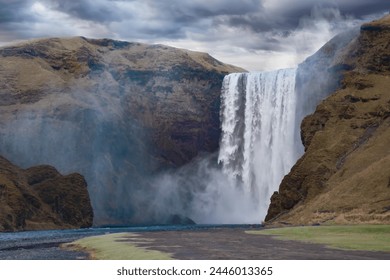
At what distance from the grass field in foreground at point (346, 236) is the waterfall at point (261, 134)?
84.1m

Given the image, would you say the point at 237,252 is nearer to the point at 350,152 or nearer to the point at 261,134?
the point at 350,152

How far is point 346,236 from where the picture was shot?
71375 millimetres

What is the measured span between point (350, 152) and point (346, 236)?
52.3m

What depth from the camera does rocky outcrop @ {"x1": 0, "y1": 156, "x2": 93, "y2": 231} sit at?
170 metres

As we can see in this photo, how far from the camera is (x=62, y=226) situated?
581ft

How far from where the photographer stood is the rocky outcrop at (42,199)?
170500mm

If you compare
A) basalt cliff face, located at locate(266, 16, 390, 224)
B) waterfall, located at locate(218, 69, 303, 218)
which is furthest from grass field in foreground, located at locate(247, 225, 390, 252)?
waterfall, located at locate(218, 69, 303, 218)


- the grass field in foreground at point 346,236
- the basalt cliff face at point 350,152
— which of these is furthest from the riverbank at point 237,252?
the basalt cliff face at point 350,152

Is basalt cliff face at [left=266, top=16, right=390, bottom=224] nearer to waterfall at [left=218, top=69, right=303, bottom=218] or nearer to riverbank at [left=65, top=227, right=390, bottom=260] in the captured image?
waterfall at [left=218, top=69, right=303, bottom=218]

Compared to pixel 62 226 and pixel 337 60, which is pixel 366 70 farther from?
pixel 62 226

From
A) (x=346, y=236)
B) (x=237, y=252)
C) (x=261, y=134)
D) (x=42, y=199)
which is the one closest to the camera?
(x=237, y=252)

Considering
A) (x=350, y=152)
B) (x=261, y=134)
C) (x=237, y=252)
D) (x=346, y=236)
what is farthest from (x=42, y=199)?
(x=237, y=252)

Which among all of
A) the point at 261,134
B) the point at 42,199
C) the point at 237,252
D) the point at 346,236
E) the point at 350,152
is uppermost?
the point at 261,134
